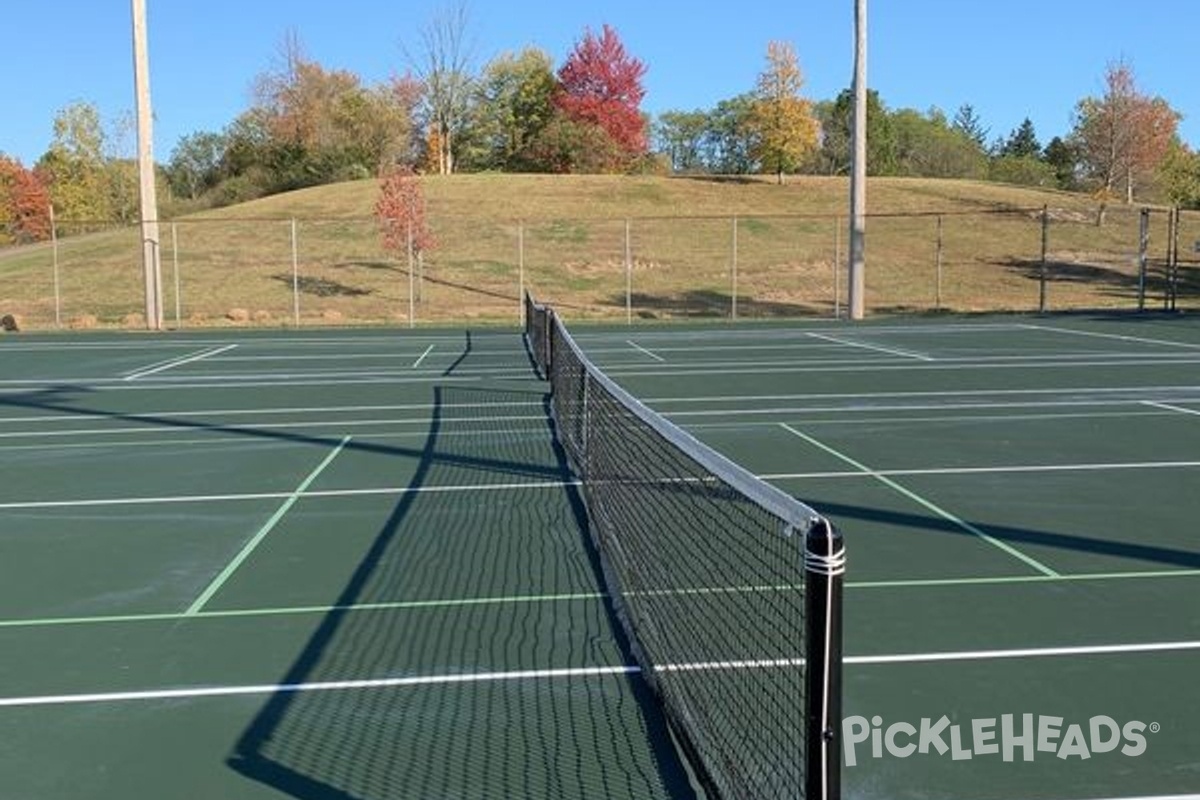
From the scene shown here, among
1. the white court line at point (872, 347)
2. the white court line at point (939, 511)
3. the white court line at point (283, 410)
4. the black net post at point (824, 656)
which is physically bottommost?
the white court line at point (283, 410)

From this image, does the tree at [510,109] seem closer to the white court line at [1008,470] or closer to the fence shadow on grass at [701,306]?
the fence shadow on grass at [701,306]

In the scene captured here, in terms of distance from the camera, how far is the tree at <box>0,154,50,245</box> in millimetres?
69625

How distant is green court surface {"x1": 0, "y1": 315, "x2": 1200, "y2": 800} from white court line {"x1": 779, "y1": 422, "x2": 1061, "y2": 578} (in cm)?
5

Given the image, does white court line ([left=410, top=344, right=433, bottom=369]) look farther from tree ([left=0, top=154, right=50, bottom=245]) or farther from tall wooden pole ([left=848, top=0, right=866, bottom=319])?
tree ([left=0, top=154, right=50, bottom=245])

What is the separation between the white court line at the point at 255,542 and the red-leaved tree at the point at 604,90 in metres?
75.9

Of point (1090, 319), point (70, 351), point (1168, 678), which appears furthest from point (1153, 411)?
point (70, 351)

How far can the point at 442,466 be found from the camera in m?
11.7

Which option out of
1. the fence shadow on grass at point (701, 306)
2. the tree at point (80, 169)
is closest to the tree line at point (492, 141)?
the tree at point (80, 169)

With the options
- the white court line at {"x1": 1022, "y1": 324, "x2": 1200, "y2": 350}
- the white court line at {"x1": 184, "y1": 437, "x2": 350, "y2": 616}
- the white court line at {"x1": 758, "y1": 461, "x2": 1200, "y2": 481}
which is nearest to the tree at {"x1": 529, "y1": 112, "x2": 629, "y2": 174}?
the white court line at {"x1": 1022, "y1": 324, "x2": 1200, "y2": 350}

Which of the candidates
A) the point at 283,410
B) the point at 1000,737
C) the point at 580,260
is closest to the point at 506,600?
the point at 1000,737

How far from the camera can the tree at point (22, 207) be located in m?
69.6

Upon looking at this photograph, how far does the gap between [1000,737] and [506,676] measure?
89.4 inches

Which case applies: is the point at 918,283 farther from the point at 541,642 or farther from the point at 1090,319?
the point at 541,642

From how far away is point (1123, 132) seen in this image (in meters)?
65.7
